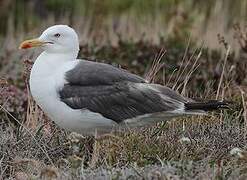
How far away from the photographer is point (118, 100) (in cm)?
596

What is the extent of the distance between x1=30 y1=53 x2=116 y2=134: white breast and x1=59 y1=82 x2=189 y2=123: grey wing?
0.04m

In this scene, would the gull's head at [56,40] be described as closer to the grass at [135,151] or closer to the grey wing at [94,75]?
the grey wing at [94,75]

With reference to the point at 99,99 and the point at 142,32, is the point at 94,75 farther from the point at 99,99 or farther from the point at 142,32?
the point at 142,32

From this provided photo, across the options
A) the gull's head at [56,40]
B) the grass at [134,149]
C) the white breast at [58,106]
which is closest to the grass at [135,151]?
the grass at [134,149]

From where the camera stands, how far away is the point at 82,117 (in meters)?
5.87

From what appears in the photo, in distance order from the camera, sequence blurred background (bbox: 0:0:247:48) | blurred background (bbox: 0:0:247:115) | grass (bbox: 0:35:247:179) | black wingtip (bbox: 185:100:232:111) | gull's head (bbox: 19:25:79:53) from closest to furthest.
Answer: grass (bbox: 0:35:247:179) < black wingtip (bbox: 185:100:232:111) < gull's head (bbox: 19:25:79:53) < blurred background (bbox: 0:0:247:115) < blurred background (bbox: 0:0:247:48)

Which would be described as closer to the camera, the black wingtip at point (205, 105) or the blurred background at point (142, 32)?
the black wingtip at point (205, 105)

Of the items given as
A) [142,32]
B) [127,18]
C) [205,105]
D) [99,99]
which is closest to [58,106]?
[99,99]

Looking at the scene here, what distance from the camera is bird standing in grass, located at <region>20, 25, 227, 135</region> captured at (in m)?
5.88

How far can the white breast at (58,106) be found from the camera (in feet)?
19.2

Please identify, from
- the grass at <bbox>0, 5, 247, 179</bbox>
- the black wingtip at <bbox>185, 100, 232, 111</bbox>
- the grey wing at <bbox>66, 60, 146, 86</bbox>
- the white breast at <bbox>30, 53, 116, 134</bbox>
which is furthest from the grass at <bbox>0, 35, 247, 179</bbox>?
the grey wing at <bbox>66, 60, 146, 86</bbox>

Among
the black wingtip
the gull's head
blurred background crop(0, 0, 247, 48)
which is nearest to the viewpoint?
the black wingtip

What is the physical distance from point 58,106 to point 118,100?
42 centimetres

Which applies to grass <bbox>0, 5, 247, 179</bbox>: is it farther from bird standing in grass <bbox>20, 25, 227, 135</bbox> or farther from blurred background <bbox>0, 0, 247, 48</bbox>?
blurred background <bbox>0, 0, 247, 48</bbox>
